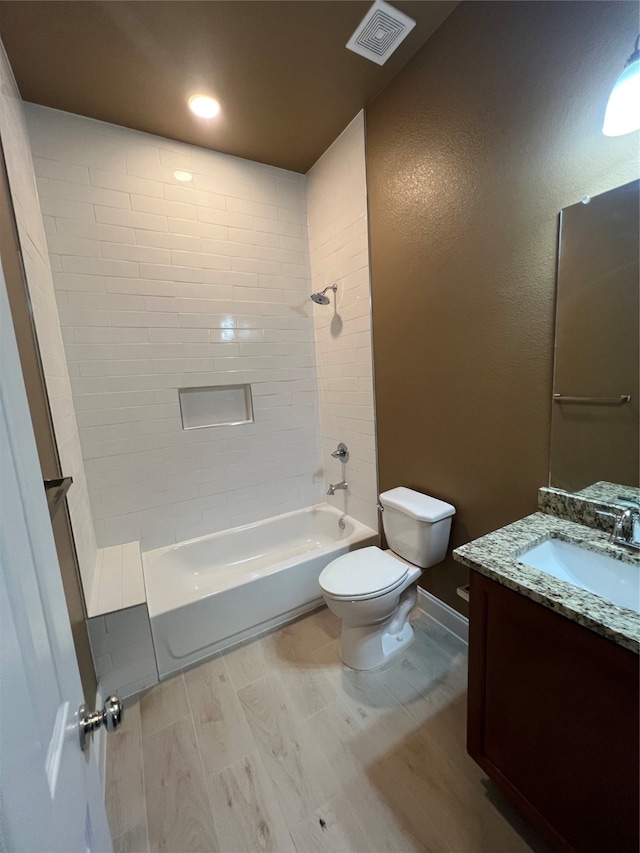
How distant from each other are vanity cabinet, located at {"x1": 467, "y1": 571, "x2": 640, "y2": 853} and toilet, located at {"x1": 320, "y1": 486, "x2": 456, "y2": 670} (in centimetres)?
53

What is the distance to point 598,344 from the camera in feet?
3.76

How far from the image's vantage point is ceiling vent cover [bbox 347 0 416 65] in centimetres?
137

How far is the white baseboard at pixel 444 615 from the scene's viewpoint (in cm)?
178

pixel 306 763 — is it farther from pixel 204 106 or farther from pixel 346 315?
pixel 204 106

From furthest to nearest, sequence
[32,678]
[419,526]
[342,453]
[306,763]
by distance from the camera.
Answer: [342,453], [419,526], [306,763], [32,678]

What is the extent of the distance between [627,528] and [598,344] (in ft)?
1.93

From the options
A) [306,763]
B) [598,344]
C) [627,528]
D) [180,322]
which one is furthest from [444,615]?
[180,322]

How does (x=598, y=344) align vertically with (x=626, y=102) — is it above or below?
below

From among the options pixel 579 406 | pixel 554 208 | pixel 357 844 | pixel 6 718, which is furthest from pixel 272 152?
pixel 357 844

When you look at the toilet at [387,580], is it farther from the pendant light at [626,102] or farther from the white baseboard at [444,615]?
the pendant light at [626,102]

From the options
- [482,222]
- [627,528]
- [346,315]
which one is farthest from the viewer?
[346,315]

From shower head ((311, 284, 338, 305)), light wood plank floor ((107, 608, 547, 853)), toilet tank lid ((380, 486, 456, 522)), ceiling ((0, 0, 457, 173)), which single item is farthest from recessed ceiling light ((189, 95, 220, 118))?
light wood plank floor ((107, 608, 547, 853))

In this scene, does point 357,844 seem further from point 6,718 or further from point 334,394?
point 334,394

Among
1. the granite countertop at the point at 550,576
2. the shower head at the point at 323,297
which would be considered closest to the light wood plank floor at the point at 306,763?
the granite countertop at the point at 550,576
